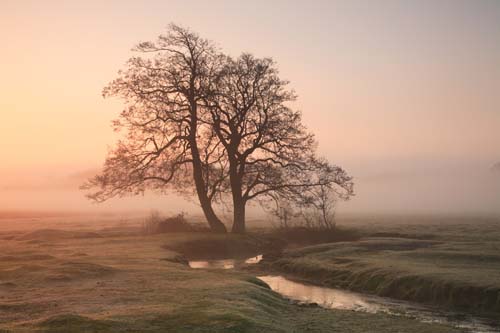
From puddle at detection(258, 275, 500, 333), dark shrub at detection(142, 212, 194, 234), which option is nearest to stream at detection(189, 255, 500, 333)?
puddle at detection(258, 275, 500, 333)

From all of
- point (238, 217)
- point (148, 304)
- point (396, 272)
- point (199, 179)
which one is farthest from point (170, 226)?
point (148, 304)

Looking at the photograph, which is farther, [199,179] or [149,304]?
[199,179]

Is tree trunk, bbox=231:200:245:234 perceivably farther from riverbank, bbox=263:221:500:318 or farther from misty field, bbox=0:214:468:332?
misty field, bbox=0:214:468:332

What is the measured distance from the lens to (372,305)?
82.1 feet

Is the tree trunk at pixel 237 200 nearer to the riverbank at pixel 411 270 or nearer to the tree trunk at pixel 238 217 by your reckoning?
the tree trunk at pixel 238 217

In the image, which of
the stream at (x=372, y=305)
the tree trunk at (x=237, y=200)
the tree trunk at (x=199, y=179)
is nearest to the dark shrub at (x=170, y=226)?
the tree trunk at (x=199, y=179)

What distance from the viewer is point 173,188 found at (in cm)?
5656

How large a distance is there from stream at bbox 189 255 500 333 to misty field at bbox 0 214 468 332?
1852 mm

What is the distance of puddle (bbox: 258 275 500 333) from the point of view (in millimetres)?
21141

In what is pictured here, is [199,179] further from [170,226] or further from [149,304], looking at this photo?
[149,304]

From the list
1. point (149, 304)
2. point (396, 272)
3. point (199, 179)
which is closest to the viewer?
point (149, 304)

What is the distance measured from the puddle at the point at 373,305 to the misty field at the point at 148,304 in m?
1.90

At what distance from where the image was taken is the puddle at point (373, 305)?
69.4ft

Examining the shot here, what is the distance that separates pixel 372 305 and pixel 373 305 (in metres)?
0.05
